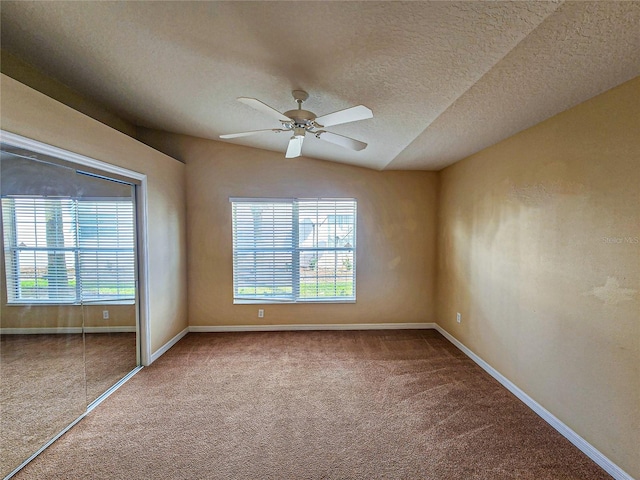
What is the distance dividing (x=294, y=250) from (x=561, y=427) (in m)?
3.21

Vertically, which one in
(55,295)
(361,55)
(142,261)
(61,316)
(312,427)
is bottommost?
(312,427)

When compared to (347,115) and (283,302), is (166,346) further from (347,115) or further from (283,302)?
(347,115)

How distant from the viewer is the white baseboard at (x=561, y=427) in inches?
66.1

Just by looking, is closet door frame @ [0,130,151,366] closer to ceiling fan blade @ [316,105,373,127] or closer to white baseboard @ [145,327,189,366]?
white baseboard @ [145,327,189,366]

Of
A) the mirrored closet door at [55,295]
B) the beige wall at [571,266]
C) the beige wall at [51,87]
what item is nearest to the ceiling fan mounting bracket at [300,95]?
the mirrored closet door at [55,295]

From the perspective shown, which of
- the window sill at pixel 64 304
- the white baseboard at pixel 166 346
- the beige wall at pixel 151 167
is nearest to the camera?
the beige wall at pixel 151 167

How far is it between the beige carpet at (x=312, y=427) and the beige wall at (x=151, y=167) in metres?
0.69

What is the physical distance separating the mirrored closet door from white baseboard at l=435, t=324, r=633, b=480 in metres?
3.73

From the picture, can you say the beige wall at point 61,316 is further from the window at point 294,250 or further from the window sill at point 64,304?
the window at point 294,250

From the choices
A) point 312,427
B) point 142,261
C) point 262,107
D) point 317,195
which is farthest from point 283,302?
point 262,107

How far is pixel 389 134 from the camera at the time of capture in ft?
8.64

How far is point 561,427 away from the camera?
2.01 m

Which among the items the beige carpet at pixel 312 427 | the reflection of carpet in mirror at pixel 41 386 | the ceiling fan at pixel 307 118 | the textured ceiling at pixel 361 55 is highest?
the textured ceiling at pixel 361 55

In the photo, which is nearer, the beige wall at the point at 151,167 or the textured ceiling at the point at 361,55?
the textured ceiling at the point at 361,55
